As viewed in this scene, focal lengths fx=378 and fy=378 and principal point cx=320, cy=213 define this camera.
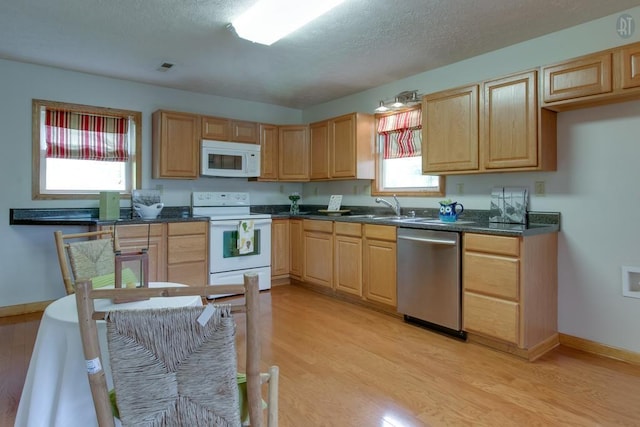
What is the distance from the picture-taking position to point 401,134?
4.15 meters

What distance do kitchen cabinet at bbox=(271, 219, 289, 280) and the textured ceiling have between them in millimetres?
1700

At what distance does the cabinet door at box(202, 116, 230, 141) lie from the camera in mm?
4434

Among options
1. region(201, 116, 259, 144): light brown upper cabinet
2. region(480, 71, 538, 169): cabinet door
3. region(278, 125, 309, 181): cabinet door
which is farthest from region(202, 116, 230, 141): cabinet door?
region(480, 71, 538, 169): cabinet door

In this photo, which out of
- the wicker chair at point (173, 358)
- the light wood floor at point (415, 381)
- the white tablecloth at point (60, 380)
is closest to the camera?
the wicker chair at point (173, 358)

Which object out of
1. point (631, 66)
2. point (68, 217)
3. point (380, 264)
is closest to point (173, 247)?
point (68, 217)

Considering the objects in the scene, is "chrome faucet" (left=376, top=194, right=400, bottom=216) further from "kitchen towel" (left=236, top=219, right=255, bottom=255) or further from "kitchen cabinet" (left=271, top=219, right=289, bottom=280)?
"kitchen towel" (left=236, top=219, right=255, bottom=255)

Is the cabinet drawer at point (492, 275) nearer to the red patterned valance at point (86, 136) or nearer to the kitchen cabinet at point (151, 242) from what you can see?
the kitchen cabinet at point (151, 242)

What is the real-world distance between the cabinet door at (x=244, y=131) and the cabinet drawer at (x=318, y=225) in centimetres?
127

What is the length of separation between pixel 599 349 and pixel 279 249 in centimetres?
326

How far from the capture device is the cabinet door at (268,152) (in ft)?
16.2

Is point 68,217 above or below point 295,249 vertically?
above

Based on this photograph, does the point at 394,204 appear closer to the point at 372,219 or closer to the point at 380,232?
the point at 372,219

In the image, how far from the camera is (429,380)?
2311 mm

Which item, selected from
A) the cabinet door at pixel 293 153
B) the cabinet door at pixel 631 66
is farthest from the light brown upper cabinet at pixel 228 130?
the cabinet door at pixel 631 66
